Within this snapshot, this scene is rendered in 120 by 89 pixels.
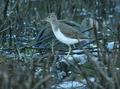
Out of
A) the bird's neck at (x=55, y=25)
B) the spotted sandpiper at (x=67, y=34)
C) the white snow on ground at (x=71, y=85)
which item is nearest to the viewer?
the white snow on ground at (x=71, y=85)

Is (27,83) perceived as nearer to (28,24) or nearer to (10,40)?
(10,40)

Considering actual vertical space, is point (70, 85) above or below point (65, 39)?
below

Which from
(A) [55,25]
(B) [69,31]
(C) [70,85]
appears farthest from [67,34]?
(C) [70,85]

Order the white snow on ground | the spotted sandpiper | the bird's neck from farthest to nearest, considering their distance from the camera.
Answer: the bird's neck < the spotted sandpiper < the white snow on ground

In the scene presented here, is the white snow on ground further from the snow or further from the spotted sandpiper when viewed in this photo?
the spotted sandpiper

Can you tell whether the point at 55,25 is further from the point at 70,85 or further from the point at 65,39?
the point at 70,85

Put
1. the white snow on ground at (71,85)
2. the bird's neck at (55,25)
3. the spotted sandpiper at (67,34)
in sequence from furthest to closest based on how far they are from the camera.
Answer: the bird's neck at (55,25) < the spotted sandpiper at (67,34) < the white snow on ground at (71,85)

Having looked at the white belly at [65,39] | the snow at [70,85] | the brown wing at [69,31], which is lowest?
the snow at [70,85]

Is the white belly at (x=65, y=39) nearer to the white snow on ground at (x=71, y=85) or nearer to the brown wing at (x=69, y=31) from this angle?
the brown wing at (x=69, y=31)

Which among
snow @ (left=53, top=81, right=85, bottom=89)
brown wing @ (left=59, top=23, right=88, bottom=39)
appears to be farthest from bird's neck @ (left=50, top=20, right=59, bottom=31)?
snow @ (left=53, top=81, right=85, bottom=89)

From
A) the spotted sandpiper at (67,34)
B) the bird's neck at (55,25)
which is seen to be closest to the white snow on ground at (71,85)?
the spotted sandpiper at (67,34)

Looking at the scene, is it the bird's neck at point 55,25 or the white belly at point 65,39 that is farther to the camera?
the bird's neck at point 55,25

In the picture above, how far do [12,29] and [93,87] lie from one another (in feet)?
12.5

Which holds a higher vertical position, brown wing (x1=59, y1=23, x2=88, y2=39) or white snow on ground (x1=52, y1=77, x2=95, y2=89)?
brown wing (x1=59, y1=23, x2=88, y2=39)
